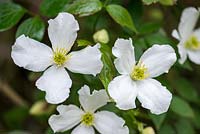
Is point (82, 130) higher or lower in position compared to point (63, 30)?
lower

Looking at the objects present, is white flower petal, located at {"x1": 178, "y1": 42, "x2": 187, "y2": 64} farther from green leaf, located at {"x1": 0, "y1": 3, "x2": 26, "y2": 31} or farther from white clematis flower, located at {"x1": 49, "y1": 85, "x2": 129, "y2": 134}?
green leaf, located at {"x1": 0, "y1": 3, "x2": 26, "y2": 31}

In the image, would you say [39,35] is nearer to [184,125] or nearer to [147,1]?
[147,1]

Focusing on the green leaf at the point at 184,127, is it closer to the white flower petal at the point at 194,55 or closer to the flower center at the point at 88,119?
the white flower petal at the point at 194,55

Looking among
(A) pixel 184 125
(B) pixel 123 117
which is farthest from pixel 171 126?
(B) pixel 123 117

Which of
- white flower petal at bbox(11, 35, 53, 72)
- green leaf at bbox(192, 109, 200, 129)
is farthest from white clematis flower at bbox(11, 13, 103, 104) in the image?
green leaf at bbox(192, 109, 200, 129)

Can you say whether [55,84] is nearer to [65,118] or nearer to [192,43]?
[65,118]

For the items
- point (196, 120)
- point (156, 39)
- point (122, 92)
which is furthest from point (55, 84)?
point (196, 120)
